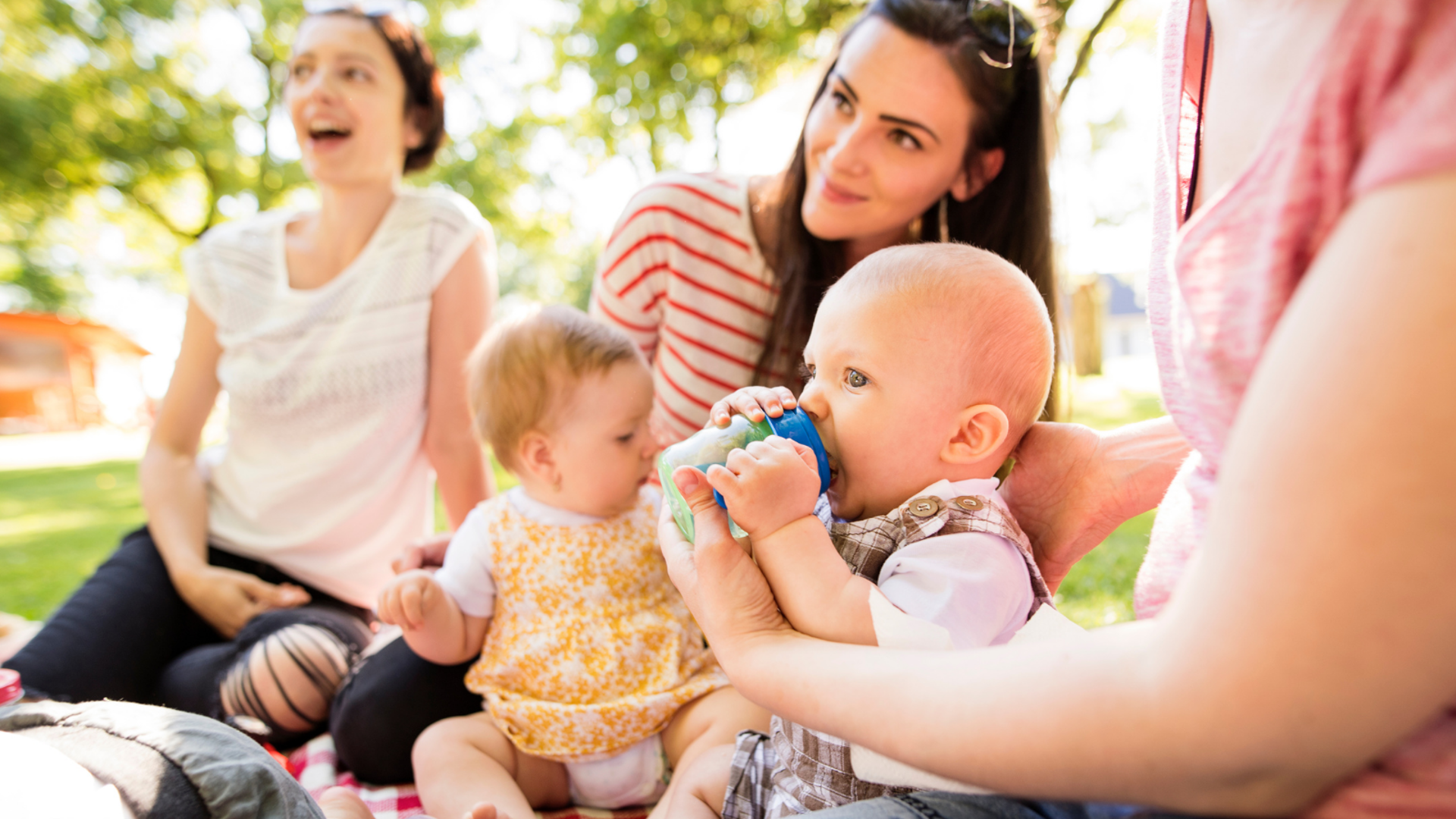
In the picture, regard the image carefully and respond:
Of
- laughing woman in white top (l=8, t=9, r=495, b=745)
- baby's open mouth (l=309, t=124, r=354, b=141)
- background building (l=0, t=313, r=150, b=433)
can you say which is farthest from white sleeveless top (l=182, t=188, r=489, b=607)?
background building (l=0, t=313, r=150, b=433)

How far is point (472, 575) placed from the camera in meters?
1.80

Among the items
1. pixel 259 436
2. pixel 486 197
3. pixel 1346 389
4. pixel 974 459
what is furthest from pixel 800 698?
pixel 486 197

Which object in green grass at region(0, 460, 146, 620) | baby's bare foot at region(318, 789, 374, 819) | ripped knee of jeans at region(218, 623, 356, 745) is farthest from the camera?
green grass at region(0, 460, 146, 620)

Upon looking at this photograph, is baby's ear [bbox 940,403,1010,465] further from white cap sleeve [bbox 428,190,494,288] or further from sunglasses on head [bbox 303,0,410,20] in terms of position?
sunglasses on head [bbox 303,0,410,20]

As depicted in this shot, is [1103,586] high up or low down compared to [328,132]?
down

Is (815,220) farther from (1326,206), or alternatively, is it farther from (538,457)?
(1326,206)

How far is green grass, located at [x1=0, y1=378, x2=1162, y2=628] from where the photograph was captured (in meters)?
3.51

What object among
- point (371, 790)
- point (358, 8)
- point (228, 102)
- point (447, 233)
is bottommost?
point (371, 790)

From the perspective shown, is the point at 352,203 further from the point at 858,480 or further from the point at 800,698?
the point at 800,698

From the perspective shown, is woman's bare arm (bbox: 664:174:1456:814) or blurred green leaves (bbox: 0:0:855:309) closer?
woman's bare arm (bbox: 664:174:1456:814)

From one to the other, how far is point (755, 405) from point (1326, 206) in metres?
0.73

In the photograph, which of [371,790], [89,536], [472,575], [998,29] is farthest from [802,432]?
[89,536]

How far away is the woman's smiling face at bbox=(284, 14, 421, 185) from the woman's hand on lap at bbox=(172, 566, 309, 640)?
120cm

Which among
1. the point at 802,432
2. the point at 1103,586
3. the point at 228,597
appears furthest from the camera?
the point at 1103,586
